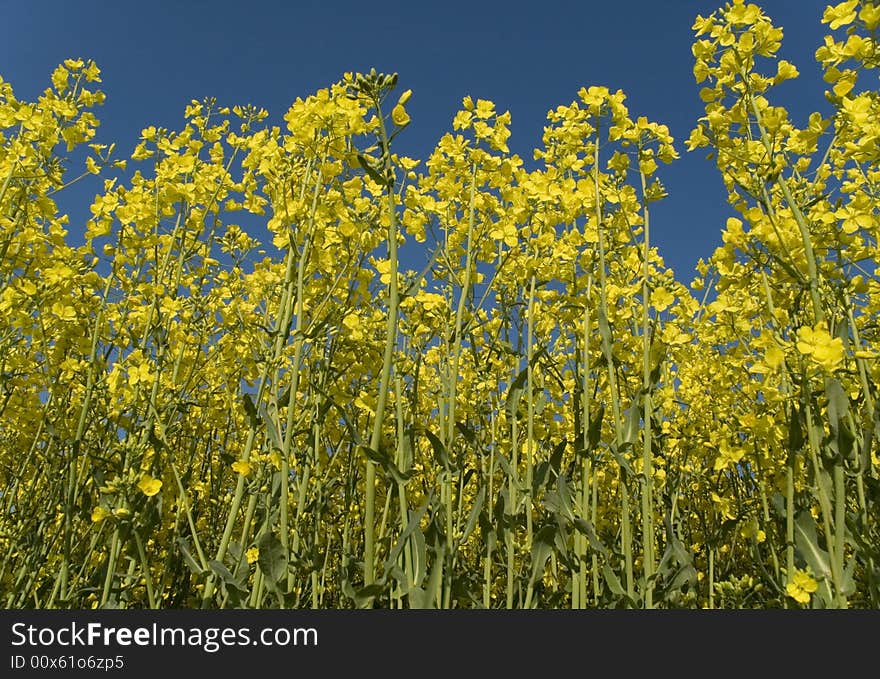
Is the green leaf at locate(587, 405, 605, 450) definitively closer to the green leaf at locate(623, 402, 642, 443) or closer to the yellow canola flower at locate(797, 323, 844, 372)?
the green leaf at locate(623, 402, 642, 443)

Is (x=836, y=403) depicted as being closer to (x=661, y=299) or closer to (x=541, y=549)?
(x=661, y=299)

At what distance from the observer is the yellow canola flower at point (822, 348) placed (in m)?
2.18

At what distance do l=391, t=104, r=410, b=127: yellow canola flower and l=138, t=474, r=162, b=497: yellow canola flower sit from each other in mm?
1836

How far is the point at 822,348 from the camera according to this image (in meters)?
2.21

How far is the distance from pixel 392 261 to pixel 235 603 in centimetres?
142

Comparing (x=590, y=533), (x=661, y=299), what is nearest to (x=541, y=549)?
(x=590, y=533)

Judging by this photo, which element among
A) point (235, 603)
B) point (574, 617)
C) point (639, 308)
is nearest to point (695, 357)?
point (639, 308)

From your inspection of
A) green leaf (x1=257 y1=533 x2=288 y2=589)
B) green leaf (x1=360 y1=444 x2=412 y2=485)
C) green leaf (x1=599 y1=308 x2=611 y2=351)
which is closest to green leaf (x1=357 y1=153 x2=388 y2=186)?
green leaf (x1=360 y1=444 x2=412 y2=485)

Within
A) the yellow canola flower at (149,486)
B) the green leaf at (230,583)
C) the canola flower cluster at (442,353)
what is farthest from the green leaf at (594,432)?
the yellow canola flower at (149,486)

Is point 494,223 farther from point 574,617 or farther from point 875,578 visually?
point 875,578

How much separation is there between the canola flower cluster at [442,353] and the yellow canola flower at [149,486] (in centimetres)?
1

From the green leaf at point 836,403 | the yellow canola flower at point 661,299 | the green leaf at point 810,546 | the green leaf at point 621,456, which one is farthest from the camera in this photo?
the yellow canola flower at point 661,299

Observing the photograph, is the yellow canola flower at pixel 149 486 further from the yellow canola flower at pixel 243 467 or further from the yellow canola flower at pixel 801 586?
the yellow canola flower at pixel 801 586

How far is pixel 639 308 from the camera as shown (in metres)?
3.43
